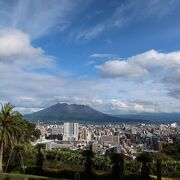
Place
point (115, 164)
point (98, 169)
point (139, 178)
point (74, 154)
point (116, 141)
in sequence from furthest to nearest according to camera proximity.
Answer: point (116, 141)
point (74, 154)
point (98, 169)
point (115, 164)
point (139, 178)

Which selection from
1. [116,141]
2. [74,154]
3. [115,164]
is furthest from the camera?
[116,141]

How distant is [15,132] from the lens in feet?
124

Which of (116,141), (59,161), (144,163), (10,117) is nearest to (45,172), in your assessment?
(59,161)

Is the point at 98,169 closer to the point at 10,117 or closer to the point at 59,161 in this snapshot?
the point at 59,161

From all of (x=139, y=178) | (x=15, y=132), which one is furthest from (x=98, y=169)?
(x=15, y=132)

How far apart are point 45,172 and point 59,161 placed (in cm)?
318

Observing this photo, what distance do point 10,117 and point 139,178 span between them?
13288mm

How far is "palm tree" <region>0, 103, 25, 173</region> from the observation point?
121 feet

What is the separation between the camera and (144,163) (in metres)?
36.2

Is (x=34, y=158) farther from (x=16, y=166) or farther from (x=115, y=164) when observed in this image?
(x=115, y=164)

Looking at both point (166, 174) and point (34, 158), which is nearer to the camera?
point (166, 174)

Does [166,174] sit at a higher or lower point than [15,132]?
lower

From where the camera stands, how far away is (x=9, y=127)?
121 feet

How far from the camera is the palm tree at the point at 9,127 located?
36906mm
